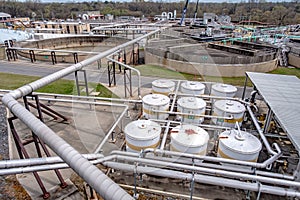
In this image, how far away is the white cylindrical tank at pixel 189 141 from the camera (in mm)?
8883

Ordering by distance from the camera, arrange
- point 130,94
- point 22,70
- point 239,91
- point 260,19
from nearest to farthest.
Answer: point 130,94, point 239,91, point 22,70, point 260,19

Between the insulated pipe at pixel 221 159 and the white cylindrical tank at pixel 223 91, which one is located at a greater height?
the white cylindrical tank at pixel 223 91

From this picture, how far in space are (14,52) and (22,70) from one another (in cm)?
699

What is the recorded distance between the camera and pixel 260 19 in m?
91.4

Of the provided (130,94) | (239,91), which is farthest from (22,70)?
(239,91)

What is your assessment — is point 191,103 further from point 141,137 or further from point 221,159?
point 221,159

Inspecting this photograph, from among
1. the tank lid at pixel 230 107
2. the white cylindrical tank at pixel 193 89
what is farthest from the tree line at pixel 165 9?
the tank lid at pixel 230 107

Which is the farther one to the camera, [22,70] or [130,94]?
[22,70]

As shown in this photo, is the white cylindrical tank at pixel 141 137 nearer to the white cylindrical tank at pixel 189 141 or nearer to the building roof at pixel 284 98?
the white cylindrical tank at pixel 189 141

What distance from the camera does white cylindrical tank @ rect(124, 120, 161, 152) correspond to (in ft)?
30.3

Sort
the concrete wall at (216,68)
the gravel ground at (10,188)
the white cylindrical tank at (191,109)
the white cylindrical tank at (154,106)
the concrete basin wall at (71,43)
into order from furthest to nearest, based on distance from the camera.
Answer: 1. the concrete basin wall at (71,43)
2. the concrete wall at (216,68)
3. the white cylindrical tank at (154,106)
4. the white cylindrical tank at (191,109)
5. the gravel ground at (10,188)

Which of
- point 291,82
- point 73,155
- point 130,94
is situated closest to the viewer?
point 73,155

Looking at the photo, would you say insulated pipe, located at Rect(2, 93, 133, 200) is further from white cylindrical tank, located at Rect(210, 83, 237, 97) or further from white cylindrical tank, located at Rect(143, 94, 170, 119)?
white cylindrical tank, located at Rect(210, 83, 237, 97)

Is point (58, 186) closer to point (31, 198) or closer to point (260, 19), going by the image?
point (31, 198)
